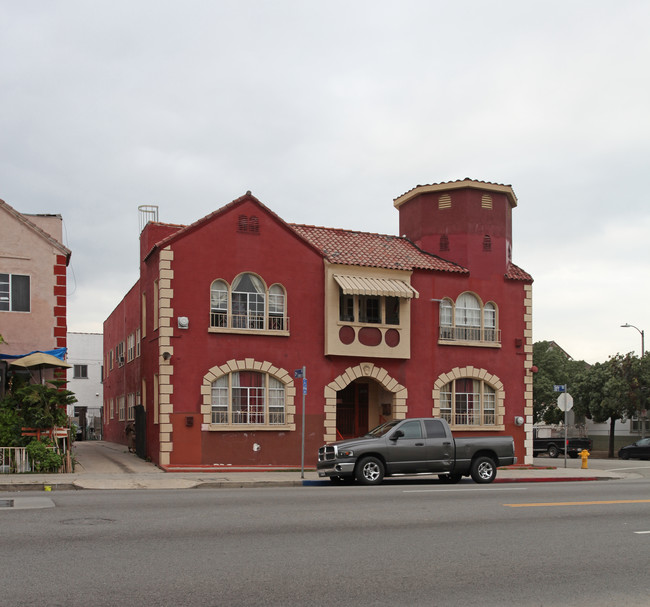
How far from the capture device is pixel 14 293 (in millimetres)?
23391

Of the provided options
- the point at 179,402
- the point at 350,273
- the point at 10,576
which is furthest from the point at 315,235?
the point at 10,576

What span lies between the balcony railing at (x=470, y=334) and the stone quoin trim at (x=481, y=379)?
3.68 feet

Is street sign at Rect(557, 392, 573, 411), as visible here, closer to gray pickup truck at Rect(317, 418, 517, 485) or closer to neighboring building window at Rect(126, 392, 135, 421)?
gray pickup truck at Rect(317, 418, 517, 485)

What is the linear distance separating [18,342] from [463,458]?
13.0 metres

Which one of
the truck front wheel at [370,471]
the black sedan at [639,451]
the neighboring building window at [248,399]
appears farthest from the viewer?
the black sedan at [639,451]

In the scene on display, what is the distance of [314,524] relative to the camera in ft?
37.7

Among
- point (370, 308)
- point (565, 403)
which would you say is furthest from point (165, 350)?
point (565, 403)

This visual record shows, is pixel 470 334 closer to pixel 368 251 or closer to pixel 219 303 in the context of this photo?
pixel 368 251

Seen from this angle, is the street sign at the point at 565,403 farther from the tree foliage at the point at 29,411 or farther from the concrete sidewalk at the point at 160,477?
the tree foliage at the point at 29,411

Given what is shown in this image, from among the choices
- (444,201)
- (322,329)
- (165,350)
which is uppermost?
(444,201)

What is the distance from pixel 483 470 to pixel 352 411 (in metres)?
8.96

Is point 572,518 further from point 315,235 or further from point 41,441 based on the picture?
point 315,235

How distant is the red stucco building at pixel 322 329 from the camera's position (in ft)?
82.2

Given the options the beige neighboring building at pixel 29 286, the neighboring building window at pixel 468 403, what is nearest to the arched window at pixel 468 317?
the neighboring building window at pixel 468 403
